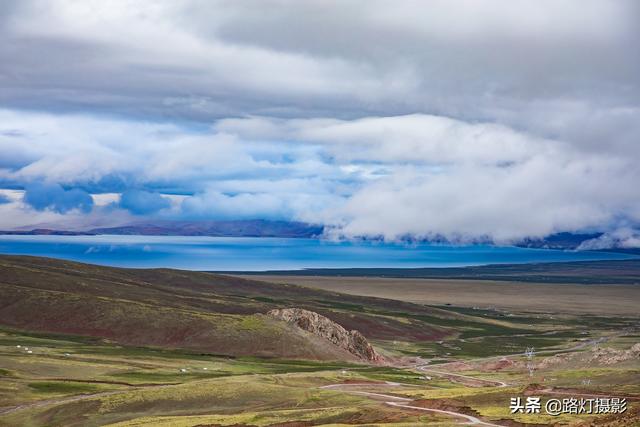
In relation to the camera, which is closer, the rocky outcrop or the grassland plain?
the grassland plain

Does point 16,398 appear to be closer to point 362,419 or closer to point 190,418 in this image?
point 190,418

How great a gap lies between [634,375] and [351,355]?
248 feet

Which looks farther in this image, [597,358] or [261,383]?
[597,358]

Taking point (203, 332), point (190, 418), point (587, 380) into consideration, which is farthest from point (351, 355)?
point (190, 418)

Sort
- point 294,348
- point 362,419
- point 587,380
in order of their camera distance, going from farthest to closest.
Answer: point 294,348
point 587,380
point 362,419

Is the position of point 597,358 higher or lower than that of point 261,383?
lower

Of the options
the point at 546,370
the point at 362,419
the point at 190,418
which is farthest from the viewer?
the point at 546,370

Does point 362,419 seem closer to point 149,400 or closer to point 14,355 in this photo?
point 149,400

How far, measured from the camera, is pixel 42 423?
329 ft

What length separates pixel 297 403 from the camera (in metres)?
109

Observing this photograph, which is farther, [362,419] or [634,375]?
[634,375]

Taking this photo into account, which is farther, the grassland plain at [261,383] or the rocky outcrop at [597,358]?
the rocky outcrop at [597,358]

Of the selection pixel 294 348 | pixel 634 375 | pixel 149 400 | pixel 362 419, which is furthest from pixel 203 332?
pixel 362 419

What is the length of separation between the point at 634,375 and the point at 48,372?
85.9m
